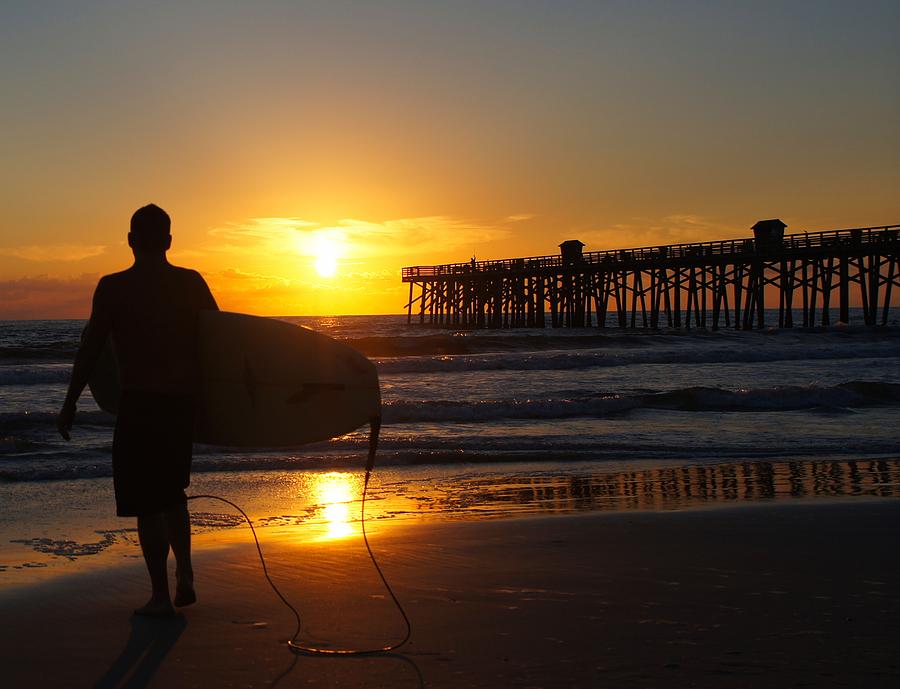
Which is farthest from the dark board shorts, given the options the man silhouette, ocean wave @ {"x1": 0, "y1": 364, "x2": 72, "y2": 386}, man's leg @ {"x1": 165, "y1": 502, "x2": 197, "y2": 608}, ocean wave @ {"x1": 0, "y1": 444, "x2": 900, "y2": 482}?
ocean wave @ {"x1": 0, "y1": 364, "x2": 72, "y2": 386}

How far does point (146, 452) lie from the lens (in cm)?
353

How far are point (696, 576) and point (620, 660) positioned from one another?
134 cm

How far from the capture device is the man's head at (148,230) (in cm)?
363

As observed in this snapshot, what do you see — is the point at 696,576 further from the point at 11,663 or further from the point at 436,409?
the point at 436,409

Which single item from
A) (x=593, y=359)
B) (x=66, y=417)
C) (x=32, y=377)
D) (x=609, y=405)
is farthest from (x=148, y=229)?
(x=593, y=359)

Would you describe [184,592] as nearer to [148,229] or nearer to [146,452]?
[146,452]

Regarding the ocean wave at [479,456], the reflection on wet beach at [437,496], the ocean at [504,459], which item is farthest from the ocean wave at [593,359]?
the reflection on wet beach at [437,496]

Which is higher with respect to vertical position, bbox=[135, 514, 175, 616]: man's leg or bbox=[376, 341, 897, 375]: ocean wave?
bbox=[135, 514, 175, 616]: man's leg

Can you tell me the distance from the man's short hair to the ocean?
2.13m

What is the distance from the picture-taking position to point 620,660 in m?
3.09

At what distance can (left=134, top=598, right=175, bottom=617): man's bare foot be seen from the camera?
3.69 meters

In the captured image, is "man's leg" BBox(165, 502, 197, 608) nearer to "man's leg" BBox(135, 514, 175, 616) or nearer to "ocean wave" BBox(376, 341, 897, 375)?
"man's leg" BBox(135, 514, 175, 616)

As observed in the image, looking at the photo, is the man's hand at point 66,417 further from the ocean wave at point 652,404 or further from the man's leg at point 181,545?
the ocean wave at point 652,404

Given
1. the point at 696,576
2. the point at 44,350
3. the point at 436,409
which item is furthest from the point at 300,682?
the point at 44,350
